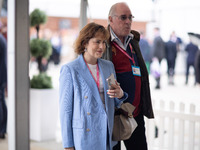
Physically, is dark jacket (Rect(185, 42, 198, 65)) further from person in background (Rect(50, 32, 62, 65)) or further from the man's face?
the man's face

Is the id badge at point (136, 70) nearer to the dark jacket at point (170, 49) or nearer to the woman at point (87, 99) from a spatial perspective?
the woman at point (87, 99)

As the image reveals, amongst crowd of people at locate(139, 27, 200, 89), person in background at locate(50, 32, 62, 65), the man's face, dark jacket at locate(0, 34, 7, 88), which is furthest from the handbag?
person in background at locate(50, 32, 62, 65)

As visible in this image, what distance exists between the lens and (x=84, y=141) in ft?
6.18

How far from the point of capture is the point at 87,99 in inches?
74.0

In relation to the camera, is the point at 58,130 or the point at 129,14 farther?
the point at 58,130

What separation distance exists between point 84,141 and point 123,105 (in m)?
0.39

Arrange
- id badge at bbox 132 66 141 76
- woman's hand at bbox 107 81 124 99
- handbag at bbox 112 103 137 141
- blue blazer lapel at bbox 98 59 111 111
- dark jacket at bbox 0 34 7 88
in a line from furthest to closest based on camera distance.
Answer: dark jacket at bbox 0 34 7 88, id badge at bbox 132 66 141 76, handbag at bbox 112 103 137 141, blue blazer lapel at bbox 98 59 111 111, woman's hand at bbox 107 81 124 99

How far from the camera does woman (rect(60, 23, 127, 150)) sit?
1.87m

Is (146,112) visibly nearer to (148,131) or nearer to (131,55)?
(131,55)

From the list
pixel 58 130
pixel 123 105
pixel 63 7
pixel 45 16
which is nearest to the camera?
pixel 123 105

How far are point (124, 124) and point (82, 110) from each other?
0.36 meters

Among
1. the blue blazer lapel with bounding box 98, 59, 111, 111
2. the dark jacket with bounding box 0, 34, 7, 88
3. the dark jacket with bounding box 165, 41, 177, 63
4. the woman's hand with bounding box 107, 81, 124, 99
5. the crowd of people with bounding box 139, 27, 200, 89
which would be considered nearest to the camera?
the woman's hand with bounding box 107, 81, 124, 99

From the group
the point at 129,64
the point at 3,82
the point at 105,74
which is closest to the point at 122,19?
the point at 129,64

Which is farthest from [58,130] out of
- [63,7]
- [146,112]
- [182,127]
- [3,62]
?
[63,7]
